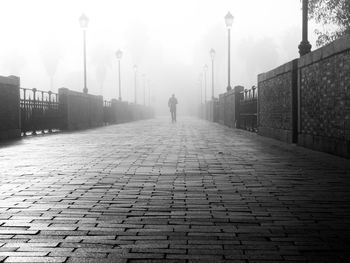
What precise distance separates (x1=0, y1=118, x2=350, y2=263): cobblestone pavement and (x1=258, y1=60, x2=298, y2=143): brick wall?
4333 millimetres

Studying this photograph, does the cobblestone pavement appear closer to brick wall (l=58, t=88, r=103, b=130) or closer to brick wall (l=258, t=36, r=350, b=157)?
brick wall (l=258, t=36, r=350, b=157)

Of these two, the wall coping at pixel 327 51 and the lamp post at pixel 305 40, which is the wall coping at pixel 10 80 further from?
the wall coping at pixel 327 51

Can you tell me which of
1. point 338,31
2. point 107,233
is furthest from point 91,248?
point 338,31

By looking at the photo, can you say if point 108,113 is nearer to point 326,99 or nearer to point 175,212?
point 326,99

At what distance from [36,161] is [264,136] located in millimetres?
9122

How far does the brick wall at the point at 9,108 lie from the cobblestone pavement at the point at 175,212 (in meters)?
7.93

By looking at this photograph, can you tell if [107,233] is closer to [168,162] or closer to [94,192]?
[94,192]

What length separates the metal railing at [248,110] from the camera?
18984 mm

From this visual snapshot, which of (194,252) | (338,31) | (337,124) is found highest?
(338,31)

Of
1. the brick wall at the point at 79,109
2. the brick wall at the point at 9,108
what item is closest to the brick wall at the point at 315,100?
the brick wall at the point at 9,108

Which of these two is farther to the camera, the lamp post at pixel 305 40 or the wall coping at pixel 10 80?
the wall coping at pixel 10 80

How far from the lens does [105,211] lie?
453cm

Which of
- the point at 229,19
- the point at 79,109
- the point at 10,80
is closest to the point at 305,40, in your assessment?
the point at 10,80

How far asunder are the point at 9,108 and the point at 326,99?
34.8 ft
